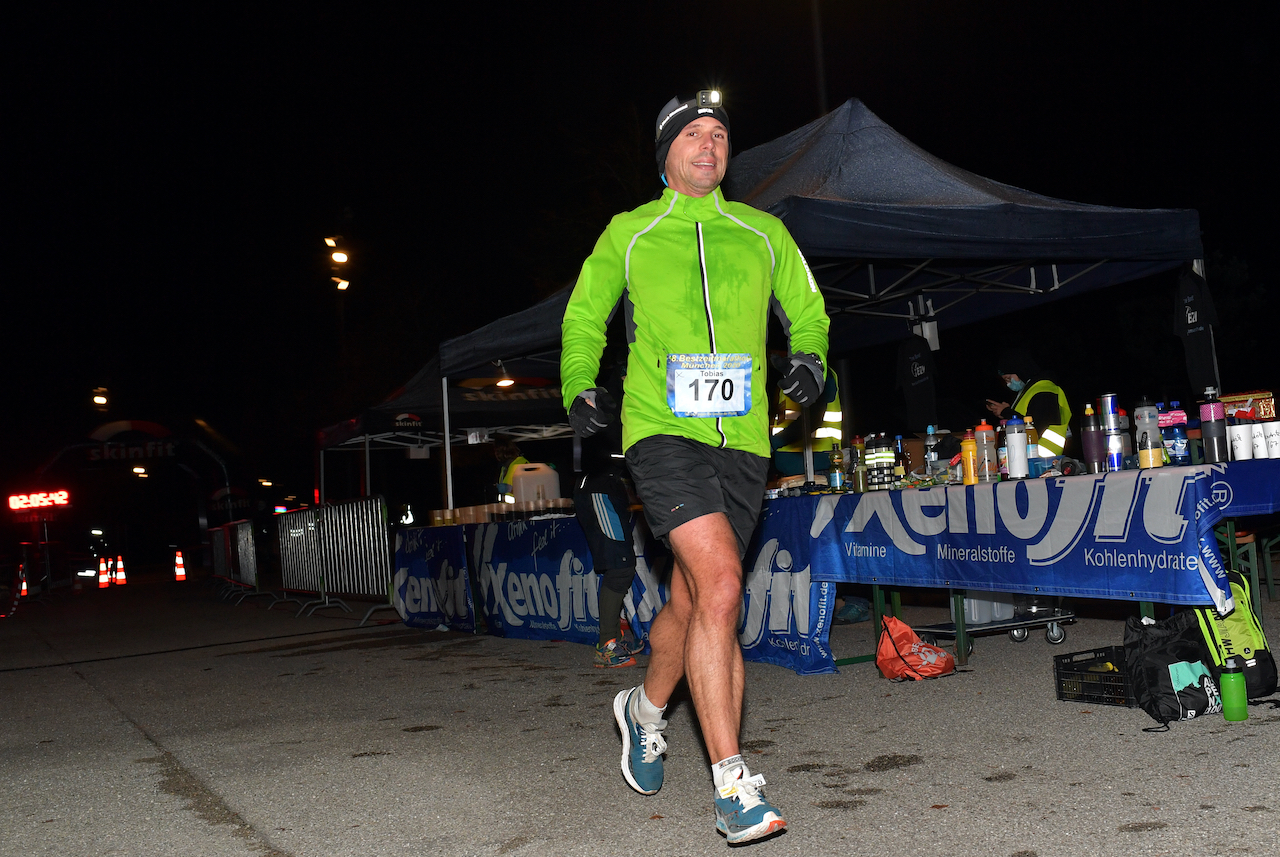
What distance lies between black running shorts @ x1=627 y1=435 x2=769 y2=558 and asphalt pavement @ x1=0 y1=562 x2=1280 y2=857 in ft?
2.92

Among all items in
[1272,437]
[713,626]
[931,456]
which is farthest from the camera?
[931,456]

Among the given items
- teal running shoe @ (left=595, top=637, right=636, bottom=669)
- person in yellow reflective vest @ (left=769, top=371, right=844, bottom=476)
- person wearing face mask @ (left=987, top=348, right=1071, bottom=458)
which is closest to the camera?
teal running shoe @ (left=595, top=637, right=636, bottom=669)

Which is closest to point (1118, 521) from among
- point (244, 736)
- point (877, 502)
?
point (877, 502)

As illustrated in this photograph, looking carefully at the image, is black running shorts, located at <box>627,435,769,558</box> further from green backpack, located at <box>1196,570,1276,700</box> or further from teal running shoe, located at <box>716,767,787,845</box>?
green backpack, located at <box>1196,570,1276,700</box>

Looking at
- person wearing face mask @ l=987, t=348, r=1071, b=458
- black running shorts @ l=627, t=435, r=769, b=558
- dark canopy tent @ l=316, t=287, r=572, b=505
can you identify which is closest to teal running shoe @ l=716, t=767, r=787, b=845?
black running shorts @ l=627, t=435, r=769, b=558

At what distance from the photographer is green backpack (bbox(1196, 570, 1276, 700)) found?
3889mm

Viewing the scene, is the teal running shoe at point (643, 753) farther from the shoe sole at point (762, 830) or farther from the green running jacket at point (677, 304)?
the green running jacket at point (677, 304)

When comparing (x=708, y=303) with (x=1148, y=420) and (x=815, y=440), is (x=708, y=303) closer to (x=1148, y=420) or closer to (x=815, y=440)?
(x=1148, y=420)

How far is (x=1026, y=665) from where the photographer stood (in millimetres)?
5375

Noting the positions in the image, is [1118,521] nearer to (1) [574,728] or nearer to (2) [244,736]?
(1) [574,728]

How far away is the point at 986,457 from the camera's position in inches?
200

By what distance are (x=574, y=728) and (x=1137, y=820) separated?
2.45 m

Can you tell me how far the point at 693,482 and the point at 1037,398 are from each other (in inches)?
192

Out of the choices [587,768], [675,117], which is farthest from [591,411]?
[587,768]
